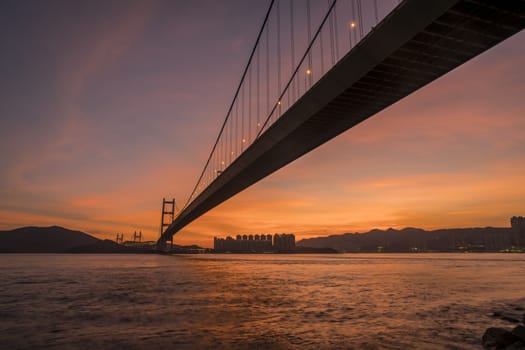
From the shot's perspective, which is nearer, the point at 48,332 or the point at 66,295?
the point at 48,332

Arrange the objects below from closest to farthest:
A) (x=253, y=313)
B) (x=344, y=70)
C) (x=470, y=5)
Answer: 1. (x=470, y=5)
2. (x=253, y=313)
3. (x=344, y=70)

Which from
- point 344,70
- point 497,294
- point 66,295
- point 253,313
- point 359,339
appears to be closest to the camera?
point 359,339

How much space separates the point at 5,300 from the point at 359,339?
1278 centimetres

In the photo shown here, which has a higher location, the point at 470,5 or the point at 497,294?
the point at 470,5

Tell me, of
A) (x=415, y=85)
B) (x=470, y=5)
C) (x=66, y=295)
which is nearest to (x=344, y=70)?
(x=415, y=85)

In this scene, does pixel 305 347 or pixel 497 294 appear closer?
pixel 305 347

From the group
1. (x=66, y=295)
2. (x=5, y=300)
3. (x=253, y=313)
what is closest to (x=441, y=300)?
(x=253, y=313)

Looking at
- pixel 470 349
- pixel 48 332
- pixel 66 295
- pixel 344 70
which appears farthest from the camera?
pixel 66 295

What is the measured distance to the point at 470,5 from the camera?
9156 millimetres

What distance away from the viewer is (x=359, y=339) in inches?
290

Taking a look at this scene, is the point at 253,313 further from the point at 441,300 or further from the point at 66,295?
the point at 66,295

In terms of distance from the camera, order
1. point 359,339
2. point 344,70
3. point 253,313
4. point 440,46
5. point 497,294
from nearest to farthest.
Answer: point 359,339 → point 253,313 → point 440,46 → point 344,70 → point 497,294

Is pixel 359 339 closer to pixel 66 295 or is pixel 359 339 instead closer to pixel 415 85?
pixel 415 85

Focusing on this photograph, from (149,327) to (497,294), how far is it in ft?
49.3
